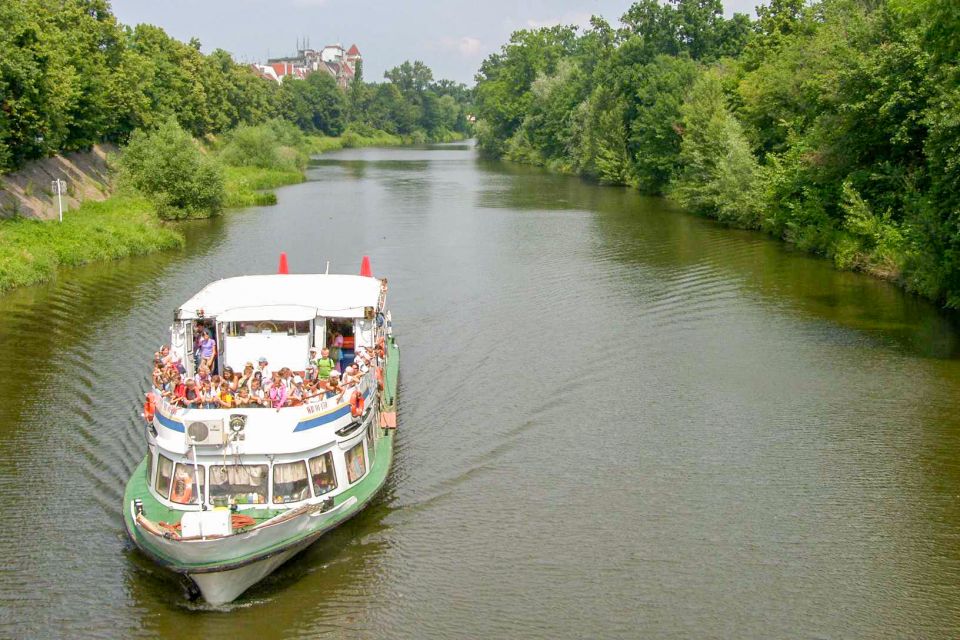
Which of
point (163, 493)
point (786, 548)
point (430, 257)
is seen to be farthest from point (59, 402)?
point (430, 257)

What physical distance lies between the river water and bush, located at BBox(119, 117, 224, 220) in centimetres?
1536

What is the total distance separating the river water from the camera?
1588cm

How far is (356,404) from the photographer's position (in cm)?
1847

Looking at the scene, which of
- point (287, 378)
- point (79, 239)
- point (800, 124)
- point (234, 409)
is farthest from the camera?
point (800, 124)

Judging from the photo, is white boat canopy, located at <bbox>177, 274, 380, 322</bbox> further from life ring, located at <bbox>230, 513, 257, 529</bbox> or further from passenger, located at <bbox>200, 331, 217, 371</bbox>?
life ring, located at <bbox>230, 513, 257, 529</bbox>

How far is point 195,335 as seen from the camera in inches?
837

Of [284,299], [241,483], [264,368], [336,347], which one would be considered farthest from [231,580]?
[284,299]

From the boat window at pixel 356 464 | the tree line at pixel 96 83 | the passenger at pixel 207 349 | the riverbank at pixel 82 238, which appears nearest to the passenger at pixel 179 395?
the passenger at pixel 207 349

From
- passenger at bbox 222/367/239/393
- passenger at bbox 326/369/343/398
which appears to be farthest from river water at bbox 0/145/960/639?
passenger at bbox 222/367/239/393

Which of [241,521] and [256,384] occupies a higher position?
[256,384]

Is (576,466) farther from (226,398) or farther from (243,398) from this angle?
(226,398)

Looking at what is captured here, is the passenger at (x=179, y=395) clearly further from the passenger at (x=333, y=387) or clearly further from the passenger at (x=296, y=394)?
the passenger at (x=333, y=387)

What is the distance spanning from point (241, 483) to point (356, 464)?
239 centimetres

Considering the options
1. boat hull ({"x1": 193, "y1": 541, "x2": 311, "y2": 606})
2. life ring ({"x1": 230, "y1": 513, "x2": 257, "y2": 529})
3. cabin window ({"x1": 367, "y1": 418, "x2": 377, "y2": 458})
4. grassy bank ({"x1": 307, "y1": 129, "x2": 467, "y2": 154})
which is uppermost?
grassy bank ({"x1": 307, "y1": 129, "x2": 467, "y2": 154})
